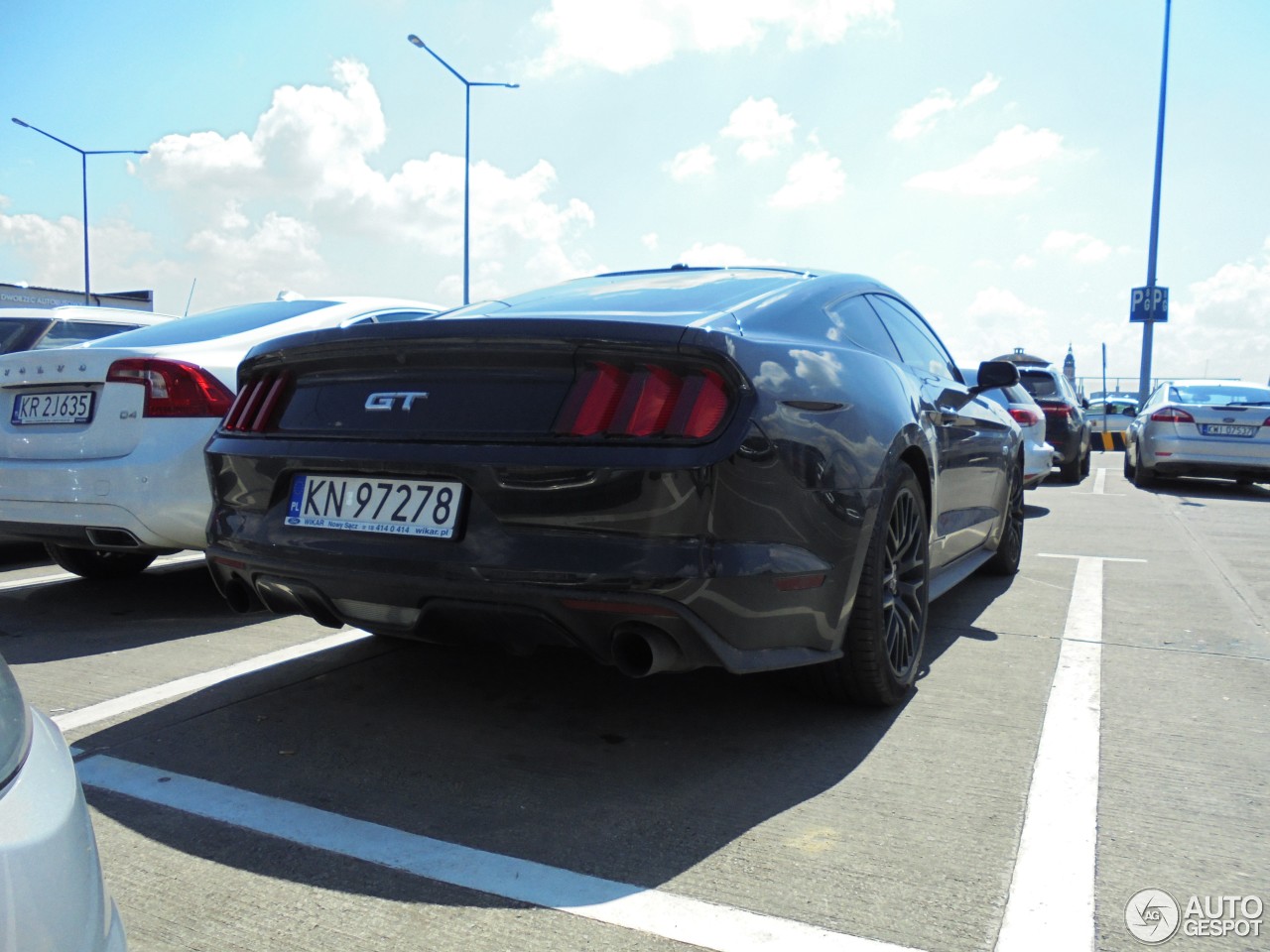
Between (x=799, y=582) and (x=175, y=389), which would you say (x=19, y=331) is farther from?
(x=799, y=582)

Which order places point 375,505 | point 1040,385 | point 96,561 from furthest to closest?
1. point 1040,385
2. point 96,561
3. point 375,505

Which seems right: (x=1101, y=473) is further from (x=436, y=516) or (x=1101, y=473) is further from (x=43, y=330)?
(x=436, y=516)

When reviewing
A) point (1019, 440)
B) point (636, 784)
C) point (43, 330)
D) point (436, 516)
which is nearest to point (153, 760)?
point (436, 516)

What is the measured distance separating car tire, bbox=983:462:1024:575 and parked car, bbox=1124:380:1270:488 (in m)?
7.48

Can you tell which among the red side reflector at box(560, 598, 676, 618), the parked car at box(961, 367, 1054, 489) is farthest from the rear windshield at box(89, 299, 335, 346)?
the parked car at box(961, 367, 1054, 489)

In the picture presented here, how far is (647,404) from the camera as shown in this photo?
101 inches

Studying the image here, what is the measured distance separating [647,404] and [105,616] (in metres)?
3.26

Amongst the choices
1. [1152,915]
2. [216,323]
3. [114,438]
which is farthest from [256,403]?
[1152,915]

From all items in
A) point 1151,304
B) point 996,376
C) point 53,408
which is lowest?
point 53,408

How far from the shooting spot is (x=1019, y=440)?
5941 millimetres

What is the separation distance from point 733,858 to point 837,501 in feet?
3.27

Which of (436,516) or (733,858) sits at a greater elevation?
(436,516)

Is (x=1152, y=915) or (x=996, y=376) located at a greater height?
(x=996, y=376)

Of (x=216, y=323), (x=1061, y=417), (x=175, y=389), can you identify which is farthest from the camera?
(x=1061, y=417)
